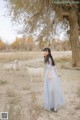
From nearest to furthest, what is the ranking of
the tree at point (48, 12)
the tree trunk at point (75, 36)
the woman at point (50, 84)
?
the woman at point (50, 84)
the tree at point (48, 12)
the tree trunk at point (75, 36)

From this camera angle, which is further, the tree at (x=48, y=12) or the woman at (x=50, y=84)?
the tree at (x=48, y=12)

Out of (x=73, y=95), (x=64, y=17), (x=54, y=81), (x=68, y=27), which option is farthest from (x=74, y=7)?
(x=54, y=81)

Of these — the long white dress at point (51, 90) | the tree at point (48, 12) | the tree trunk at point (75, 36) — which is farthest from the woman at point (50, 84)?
the tree trunk at point (75, 36)

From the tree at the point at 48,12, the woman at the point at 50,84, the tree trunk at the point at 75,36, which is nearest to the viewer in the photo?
the woman at the point at 50,84

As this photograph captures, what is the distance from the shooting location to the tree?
23.7m

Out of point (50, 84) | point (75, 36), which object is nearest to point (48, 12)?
point (75, 36)

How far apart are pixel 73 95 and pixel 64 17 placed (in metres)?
13.9

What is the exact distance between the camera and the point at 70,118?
938 cm

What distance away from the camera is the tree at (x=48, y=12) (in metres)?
23.7

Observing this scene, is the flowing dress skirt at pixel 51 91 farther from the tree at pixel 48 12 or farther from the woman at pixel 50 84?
the tree at pixel 48 12

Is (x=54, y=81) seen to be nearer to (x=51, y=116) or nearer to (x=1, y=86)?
(x=51, y=116)

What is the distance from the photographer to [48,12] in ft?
79.3

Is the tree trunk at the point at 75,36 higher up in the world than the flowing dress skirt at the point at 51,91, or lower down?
higher up

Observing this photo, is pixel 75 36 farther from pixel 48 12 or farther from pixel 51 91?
pixel 51 91
